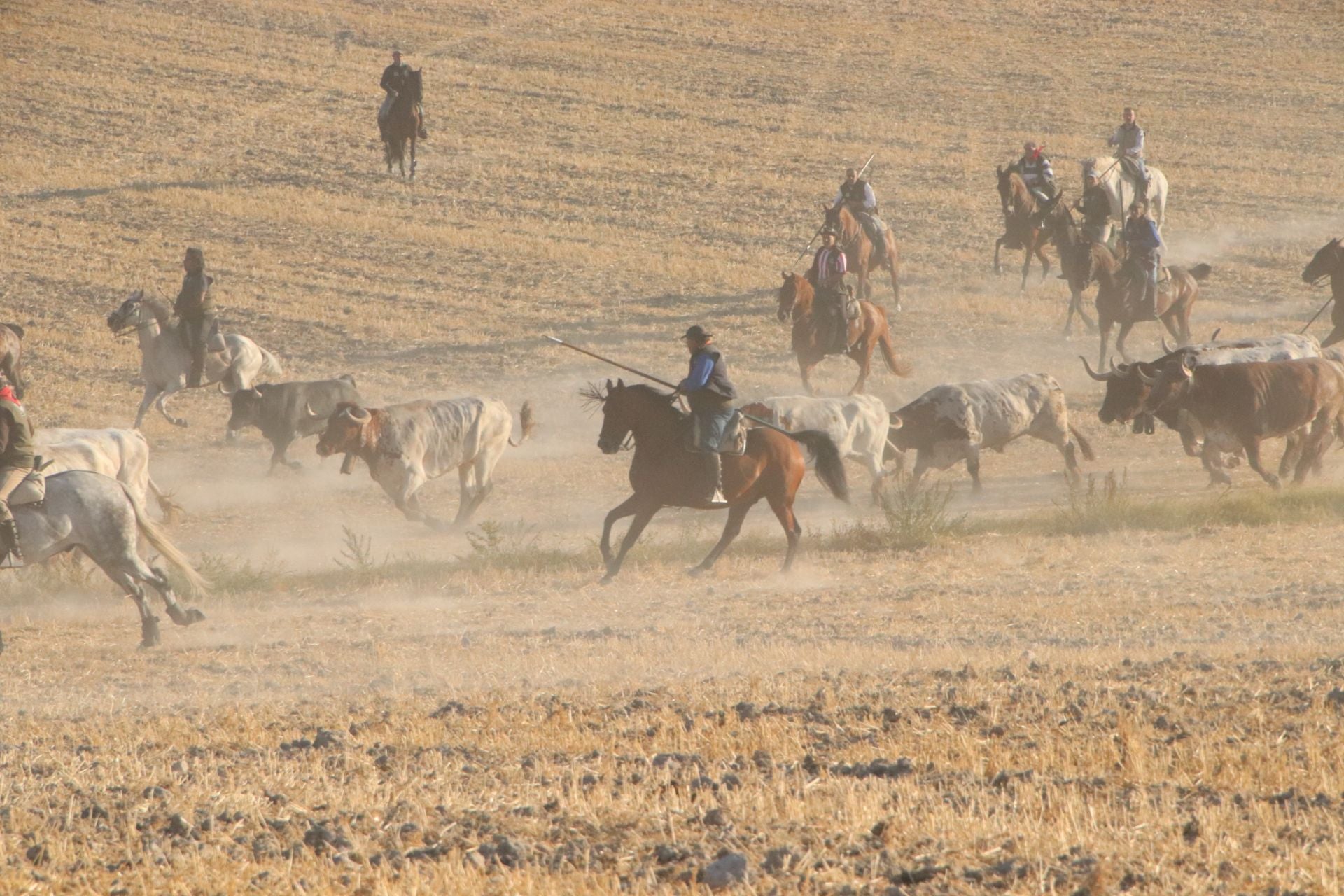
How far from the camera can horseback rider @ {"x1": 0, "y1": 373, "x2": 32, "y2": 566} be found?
11.3 m

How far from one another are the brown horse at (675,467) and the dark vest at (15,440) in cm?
413

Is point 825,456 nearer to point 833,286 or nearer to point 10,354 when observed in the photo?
point 10,354

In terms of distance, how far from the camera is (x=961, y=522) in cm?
1519

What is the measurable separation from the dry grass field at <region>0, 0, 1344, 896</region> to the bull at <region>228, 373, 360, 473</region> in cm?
68

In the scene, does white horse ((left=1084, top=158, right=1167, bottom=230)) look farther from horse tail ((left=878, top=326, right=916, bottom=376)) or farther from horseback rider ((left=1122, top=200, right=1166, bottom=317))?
horse tail ((left=878, top=326, right=916, bottom=376))

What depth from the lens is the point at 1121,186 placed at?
2781 centimetres

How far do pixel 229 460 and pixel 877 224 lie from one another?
11185 mm

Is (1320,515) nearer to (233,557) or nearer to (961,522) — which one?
(961,522)

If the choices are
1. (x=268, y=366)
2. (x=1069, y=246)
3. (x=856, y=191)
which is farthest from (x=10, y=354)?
(x=1069, y=246)

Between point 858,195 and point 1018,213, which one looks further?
point 1018,213

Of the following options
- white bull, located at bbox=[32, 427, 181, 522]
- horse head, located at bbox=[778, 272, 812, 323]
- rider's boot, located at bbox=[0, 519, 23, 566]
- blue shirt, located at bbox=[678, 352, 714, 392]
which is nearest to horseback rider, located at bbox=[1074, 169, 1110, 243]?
horse head, located at bbox=[778, 272, 812, 323]

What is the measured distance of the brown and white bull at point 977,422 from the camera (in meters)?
17.4

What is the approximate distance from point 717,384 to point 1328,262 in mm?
12266

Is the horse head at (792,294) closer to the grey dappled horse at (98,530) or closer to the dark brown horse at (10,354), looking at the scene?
the dark brown horse at (10,354)
